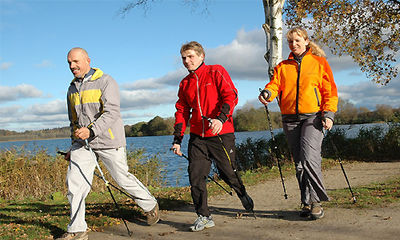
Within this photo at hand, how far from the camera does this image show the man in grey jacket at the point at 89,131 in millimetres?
4844

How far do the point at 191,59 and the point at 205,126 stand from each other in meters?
0.93

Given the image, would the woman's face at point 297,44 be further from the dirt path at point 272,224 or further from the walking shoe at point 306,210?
the dirt path at point 272,224

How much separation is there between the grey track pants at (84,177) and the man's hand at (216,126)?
1.29m

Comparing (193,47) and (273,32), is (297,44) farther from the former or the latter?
(273,32)

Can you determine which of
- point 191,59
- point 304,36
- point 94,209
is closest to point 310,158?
point 304,36

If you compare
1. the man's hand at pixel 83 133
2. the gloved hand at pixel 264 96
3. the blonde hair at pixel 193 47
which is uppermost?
the blonde hair at pixel 193 47

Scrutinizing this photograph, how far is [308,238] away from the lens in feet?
14.3

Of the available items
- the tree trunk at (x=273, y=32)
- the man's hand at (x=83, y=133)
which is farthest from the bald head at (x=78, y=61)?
the tree trunk at (x=273, y=32)

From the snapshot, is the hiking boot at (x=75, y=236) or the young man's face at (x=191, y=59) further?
the young man's face at (x=191, y=59)

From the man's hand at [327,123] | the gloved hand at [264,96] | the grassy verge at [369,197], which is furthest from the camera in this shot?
the grassy verge at [369,197]

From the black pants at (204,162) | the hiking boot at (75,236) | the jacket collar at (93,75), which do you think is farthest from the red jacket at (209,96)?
the hiking boot at (75,236)

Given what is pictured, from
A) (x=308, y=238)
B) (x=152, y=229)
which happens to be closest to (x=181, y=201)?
(x=152, y=229)

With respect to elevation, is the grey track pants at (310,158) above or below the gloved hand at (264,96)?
below

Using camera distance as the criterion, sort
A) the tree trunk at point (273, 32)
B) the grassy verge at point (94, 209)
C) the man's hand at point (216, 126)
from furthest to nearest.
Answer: the tree trunk at point (273, 32) < the grassy verge at point (94, 209) < the man's hand at point (216, 126)
